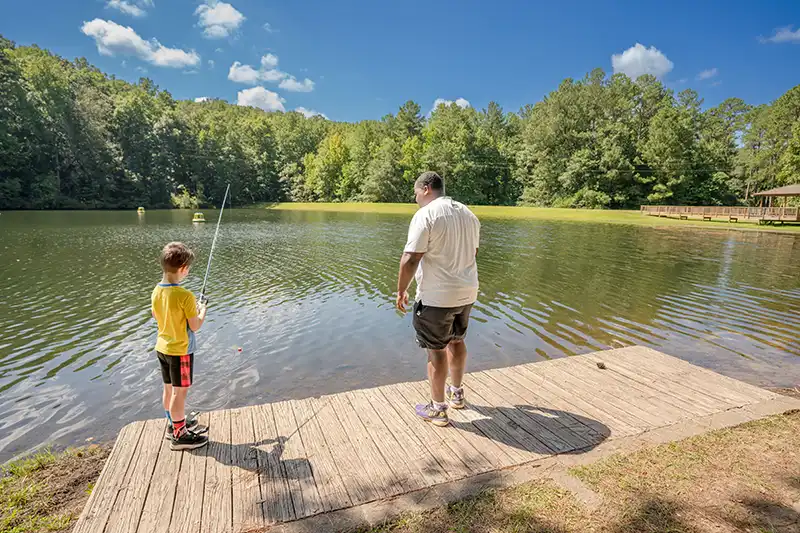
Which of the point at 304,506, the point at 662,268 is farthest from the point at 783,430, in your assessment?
the point at 662,268

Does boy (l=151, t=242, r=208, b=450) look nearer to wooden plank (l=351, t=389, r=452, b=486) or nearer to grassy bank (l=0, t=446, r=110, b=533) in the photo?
grassy bank (l=0, t=446, r=110, b=533)

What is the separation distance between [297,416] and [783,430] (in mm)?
4462

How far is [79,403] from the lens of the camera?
5.99 meters

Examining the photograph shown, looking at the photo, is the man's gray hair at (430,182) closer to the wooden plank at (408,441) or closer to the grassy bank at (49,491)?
the wooden plank at (408,441)

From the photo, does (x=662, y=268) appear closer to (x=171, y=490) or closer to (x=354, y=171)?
(x=171, y=490)

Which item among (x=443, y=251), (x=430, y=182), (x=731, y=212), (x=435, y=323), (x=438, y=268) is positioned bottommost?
(x=435, y=323)

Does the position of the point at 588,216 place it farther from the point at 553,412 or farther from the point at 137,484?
the point at 137,484

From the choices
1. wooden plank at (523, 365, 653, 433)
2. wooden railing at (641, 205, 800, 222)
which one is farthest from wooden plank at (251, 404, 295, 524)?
wooden railing at (641, 205, 800, 222)

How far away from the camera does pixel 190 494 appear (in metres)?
2.97

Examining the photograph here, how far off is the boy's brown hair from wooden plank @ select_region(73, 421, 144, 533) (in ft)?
4.95

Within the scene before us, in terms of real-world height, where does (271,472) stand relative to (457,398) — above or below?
below

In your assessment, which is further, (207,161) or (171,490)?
(207,161)

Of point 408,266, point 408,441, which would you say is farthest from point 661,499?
point 408,266

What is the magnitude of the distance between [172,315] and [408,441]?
225 centimetres
